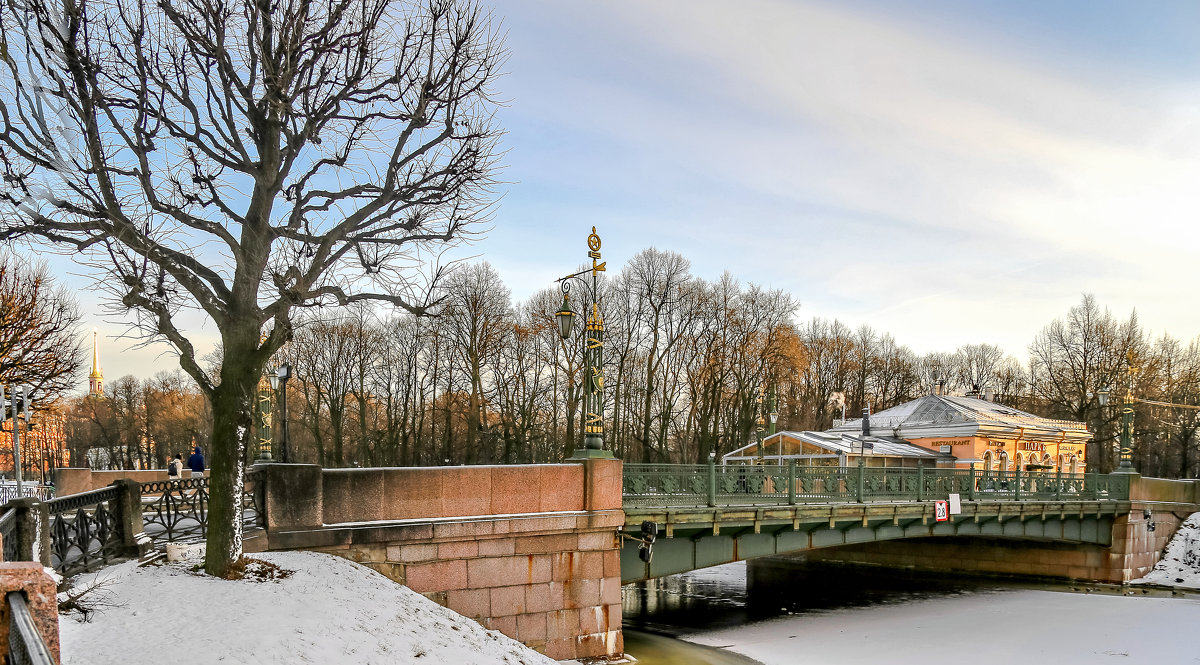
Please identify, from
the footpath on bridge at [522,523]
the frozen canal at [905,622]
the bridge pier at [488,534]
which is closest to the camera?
the footpath on bridge at [522,523]

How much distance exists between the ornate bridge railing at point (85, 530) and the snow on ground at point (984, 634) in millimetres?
12747

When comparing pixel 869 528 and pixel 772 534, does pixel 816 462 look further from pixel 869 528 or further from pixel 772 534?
pixel 772 534

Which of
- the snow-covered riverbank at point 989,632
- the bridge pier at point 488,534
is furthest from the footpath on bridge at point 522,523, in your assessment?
the snow-covered riverbank at point 989,632

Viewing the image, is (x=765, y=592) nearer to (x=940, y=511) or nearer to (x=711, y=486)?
(x=940, y=511)

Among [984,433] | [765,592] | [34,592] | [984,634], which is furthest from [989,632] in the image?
[34,592]

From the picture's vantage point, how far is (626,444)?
47.3m

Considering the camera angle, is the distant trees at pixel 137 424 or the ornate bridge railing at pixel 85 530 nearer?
the ornate bridge railing at pixel 85 530

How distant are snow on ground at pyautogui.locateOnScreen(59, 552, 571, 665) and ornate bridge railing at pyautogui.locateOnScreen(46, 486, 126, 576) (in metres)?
0.37

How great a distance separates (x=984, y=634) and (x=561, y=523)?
12.4 metres

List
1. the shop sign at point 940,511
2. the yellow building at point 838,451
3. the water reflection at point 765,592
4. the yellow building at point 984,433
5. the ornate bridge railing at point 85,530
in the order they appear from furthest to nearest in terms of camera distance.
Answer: the yellow building at point 984,433 < the yellow building at point 838,451 < the water reflection at point 765,592 < the shop sign at point 940,511 < the ornate bridge railing at point 85,530

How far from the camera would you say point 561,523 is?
14.9 m

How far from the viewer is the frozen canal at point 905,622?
18.8 m

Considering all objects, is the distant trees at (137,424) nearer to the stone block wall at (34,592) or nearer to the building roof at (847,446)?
the building roof at (847,446)

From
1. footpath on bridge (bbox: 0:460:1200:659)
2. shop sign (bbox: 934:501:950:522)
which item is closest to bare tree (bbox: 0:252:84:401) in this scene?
footpath on bridge (bbox: 0:460:1200:659)
